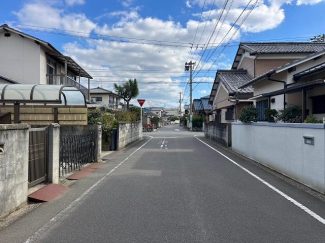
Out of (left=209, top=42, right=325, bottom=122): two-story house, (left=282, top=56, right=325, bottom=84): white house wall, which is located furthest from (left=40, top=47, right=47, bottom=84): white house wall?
(left=282, top=56, right=325, bottom=84): white house wall

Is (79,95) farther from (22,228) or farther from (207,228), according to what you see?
(207,228)

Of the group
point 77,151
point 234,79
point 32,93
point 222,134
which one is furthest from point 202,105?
point 77,151

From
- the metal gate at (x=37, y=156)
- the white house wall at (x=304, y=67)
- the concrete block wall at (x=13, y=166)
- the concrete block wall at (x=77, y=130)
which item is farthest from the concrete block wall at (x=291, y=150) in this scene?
the concrete block wall at (x=77, y=130)

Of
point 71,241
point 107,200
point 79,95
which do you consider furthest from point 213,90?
point 71,241

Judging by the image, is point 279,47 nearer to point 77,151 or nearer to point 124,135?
point 124,135

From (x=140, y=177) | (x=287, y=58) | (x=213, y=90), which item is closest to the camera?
Answer: (x=140, y=177)

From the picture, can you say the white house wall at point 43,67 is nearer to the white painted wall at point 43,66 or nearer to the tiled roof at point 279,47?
the white painted wall at point 43,66

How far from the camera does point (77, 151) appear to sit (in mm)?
10492

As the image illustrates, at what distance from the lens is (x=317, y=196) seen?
656 centimetres

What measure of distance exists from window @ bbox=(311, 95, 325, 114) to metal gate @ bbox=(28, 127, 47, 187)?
10987mm

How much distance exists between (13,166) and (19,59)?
16302 mm

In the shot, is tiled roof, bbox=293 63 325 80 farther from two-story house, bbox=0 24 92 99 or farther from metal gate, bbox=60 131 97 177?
two-story house, bbox=0 24 92 99

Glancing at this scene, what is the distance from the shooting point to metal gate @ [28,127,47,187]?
6.72m

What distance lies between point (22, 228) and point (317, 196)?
6221 mm
